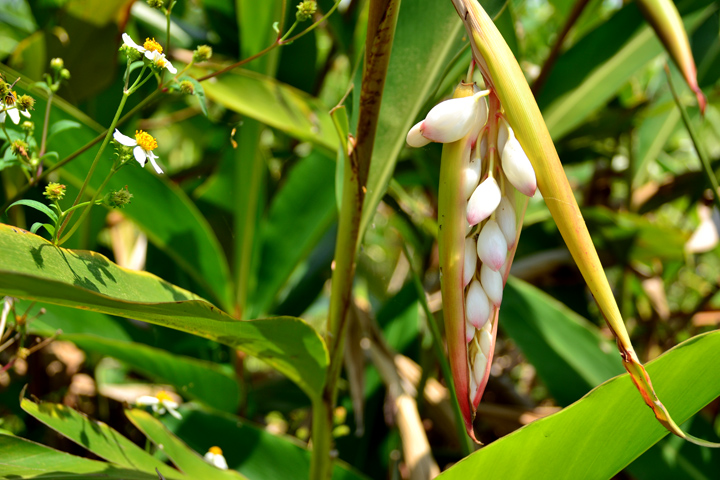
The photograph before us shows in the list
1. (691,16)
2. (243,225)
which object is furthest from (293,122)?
(691,16)

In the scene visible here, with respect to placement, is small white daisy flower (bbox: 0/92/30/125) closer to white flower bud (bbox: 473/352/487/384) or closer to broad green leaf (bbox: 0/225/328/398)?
broad green leaf (bbox: 0/225/328/398)

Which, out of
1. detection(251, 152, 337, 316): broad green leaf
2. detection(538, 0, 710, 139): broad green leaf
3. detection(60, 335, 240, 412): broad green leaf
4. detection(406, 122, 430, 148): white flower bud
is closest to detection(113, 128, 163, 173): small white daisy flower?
detection(406, 122, 430, 148): white flower bud

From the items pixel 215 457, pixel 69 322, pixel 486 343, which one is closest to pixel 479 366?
pixel 486 343

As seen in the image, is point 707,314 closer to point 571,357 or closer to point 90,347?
point 571,357

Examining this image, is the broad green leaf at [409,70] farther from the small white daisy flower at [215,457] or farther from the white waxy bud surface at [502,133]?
the small white daisy flower at [215,457]

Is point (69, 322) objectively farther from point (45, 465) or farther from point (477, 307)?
point (477, 307)

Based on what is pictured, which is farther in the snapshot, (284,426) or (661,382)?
(284,426)

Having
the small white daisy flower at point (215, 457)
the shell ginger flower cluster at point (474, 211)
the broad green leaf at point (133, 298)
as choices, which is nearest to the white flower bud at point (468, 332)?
the shell ginger flower cluster at point (474, 211)
